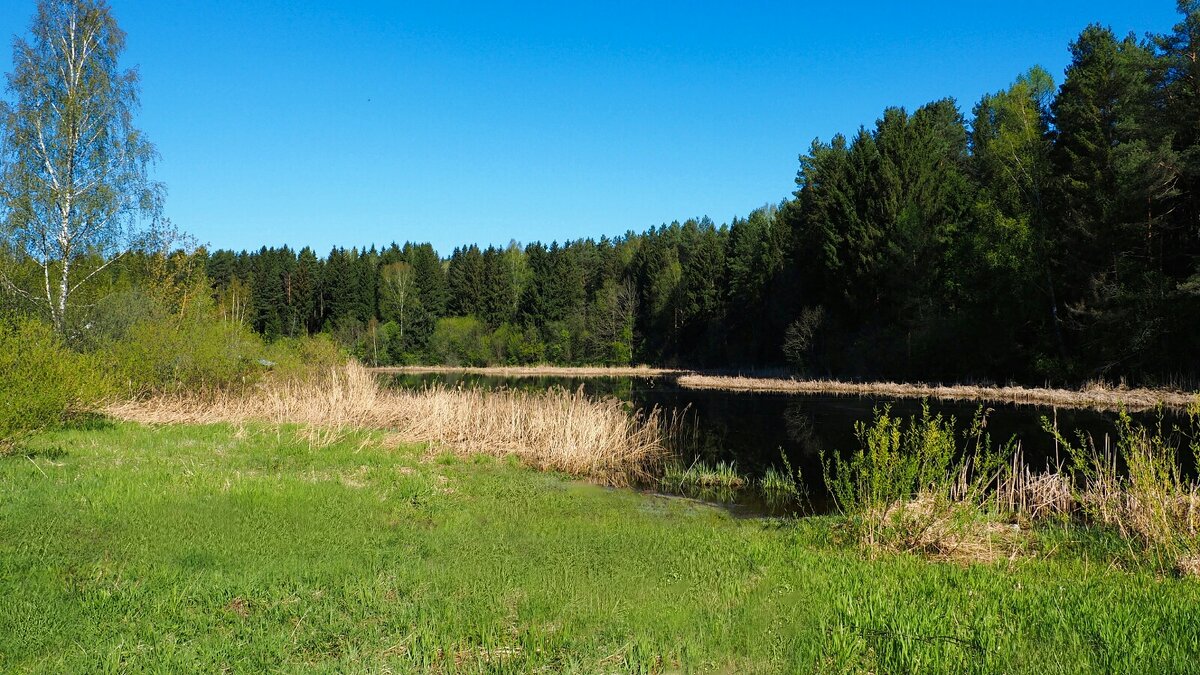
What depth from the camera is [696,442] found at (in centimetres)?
2058

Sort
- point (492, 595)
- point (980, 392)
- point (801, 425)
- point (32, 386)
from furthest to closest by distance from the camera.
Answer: point (980, 392) < point (801, 425) < point (32, 386) < point (492, 595)

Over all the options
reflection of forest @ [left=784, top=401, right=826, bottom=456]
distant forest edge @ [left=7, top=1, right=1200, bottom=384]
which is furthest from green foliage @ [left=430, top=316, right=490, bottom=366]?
reflection of forest @ [left=784, top=401, right=826, bottom=456]

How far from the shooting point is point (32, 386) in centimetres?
1139

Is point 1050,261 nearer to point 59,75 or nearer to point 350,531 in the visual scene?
point 350,531

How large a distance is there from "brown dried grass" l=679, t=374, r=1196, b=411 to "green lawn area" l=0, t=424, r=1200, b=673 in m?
16.7

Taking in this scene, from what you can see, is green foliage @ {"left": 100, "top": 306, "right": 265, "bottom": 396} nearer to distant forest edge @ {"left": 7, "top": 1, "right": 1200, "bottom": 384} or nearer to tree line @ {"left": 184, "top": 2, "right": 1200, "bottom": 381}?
distant forest edge @ {"left": 7, "top": 1, "right": 1200, "bottom": 384}

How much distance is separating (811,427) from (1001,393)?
44.0 ft

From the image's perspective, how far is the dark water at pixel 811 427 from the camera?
16.5 m

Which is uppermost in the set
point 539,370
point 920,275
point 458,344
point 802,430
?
point 920,275

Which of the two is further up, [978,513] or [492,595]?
[978,513]

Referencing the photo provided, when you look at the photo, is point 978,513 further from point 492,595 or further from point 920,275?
point 920,275

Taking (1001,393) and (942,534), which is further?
(1001,393)

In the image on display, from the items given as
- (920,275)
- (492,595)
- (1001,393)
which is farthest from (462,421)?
(920,275)

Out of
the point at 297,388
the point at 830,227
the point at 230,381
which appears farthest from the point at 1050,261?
the point at 230,381
